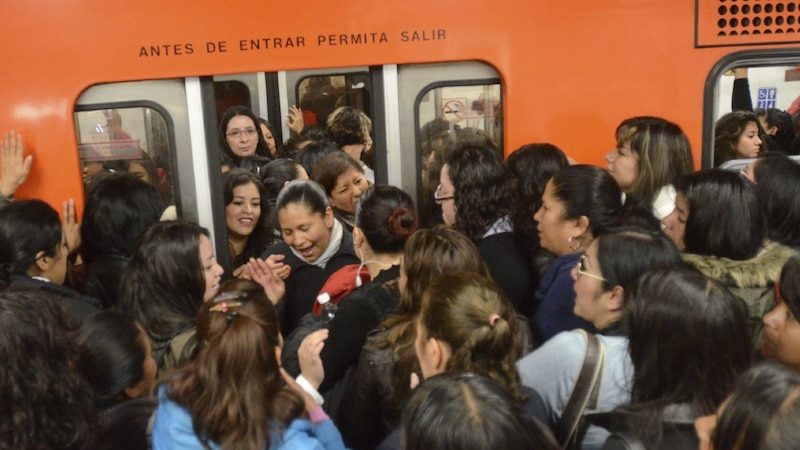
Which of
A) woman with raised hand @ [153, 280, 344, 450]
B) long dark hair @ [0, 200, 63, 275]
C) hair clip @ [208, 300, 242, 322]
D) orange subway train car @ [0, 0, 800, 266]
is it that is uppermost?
orange subway train car @ [0, 0, 800, 266]

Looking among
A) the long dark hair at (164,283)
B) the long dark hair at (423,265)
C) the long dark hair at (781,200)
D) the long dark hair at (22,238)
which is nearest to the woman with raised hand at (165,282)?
the long dark hair at (164,283)

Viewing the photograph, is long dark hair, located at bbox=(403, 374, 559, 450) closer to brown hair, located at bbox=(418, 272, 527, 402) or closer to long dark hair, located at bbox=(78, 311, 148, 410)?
brown hair, located at bbox=(418, 272, 527, 402)

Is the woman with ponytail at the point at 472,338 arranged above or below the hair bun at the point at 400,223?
below

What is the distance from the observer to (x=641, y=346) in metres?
1.88

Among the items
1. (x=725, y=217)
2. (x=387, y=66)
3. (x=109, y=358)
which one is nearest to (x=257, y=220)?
(x=387, y=66)

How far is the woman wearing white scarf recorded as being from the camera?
3.28 meters

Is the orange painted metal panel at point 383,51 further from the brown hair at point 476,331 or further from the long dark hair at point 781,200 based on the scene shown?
the brown hair at point 476,331

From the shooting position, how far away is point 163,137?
350 cm

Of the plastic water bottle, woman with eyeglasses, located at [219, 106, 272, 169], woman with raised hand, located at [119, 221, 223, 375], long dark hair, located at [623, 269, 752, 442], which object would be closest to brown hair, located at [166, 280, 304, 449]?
woman with raised hand, located at [119, 221, 223, 375]

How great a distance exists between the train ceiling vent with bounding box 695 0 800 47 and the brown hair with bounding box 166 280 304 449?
2588mm

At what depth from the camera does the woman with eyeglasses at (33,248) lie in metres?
2.74

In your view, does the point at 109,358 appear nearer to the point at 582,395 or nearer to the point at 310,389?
the point at 310,389

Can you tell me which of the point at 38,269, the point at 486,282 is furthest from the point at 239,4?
the point at 486,282

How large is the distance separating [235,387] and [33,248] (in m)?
1.32
